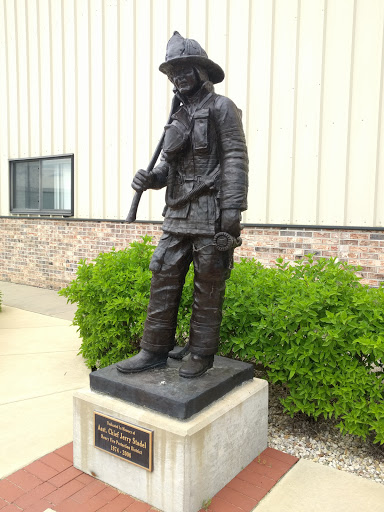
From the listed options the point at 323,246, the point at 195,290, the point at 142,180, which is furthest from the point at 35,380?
the point at 323,246

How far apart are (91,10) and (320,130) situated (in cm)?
512

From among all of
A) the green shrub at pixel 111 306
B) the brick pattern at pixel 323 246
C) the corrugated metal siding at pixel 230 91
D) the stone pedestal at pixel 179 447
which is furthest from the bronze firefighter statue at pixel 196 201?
the brick pattern at pixel 323 246

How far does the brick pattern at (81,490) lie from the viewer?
265 centimetres

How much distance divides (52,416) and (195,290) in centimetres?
177

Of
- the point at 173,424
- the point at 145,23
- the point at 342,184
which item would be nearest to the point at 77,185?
the point at 145,23

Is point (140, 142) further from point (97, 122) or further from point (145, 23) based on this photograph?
point (145, 23)

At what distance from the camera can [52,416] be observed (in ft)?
12.4

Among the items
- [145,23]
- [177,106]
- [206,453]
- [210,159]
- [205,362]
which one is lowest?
[206,453]

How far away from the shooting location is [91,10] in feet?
27.7

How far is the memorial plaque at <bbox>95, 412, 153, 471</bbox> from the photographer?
8.89 ft

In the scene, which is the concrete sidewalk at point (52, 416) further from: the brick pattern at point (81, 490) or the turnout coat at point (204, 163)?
the turnout coat at point (204, 163)

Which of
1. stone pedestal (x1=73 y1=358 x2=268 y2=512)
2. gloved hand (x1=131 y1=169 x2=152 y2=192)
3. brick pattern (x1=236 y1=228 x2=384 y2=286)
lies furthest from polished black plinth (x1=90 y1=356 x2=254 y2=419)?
brick pattern (x1=236 y1=228 x2=384 y2=286)

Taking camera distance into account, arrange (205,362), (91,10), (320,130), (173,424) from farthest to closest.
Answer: (91,10), (320,130), (205,362), (173,424)

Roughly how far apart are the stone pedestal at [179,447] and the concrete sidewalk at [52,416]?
0.63 feet
